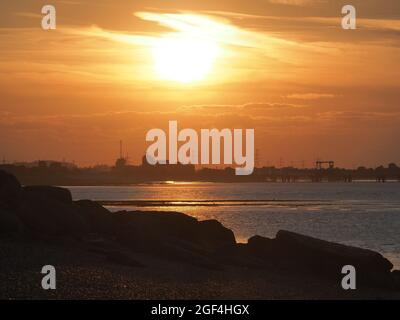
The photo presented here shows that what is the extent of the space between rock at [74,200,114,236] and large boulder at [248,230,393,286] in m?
7.04

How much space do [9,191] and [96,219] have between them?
4.07m

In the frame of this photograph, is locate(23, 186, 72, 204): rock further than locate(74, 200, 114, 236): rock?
Yes

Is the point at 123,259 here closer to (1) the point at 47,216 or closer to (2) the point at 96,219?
(1) the point at 47,216

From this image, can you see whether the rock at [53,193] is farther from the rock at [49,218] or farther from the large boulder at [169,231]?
the large boulder at [169,231]

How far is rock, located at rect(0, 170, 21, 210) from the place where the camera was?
114ft

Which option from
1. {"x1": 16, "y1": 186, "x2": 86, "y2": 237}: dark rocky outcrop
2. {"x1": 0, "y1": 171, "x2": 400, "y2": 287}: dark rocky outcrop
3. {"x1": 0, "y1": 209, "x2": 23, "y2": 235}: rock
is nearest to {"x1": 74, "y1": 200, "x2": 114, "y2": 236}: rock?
{"x1": 0, "y1": 171, "x2": 400, "y2": 287}: dark rocky outcrop

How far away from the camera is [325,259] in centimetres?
3328

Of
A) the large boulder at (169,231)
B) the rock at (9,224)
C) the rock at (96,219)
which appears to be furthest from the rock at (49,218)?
the large boulder at (169,231)

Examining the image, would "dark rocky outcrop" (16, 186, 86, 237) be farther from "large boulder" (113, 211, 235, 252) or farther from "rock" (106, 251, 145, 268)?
"rock" (106, 251, 145, 268)
